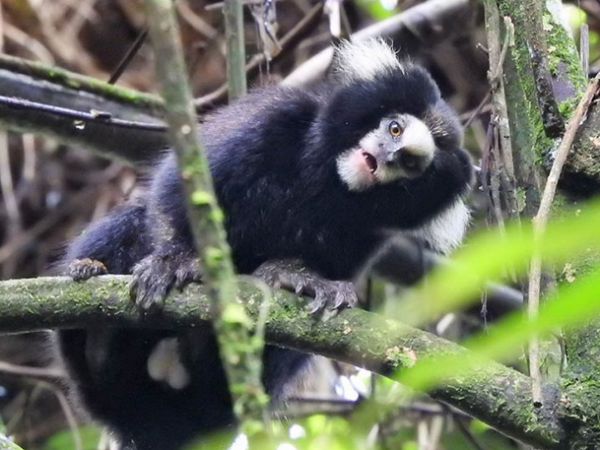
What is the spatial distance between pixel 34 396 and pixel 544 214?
4.71 meters

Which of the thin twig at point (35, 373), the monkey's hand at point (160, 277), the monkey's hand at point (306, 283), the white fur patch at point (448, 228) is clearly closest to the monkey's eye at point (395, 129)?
the white fur patch at point (448, 228)

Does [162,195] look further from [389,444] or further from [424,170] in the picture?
[389,444]

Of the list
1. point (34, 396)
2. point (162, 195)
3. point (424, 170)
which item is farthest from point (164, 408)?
point (34, 396)

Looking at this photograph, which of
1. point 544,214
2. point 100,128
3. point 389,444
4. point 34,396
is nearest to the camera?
point 544,214

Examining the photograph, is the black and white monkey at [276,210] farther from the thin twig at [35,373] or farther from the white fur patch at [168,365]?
the thin twig at [35,373]

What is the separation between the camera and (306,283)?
131 inches

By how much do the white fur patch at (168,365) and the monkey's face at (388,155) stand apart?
0.93 meters

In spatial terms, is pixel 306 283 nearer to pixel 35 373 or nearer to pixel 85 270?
pixel 85 270

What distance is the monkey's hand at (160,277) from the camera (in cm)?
286

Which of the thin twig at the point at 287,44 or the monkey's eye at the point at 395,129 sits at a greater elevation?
the thin twig at the point at 287,44

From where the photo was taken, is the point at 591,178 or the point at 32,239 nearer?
the point at 591,178

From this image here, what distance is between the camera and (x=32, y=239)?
21.7ft

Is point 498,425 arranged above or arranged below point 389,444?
above

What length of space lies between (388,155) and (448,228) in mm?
522
